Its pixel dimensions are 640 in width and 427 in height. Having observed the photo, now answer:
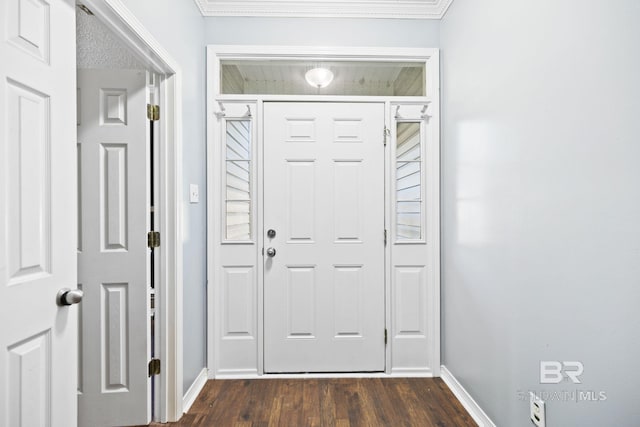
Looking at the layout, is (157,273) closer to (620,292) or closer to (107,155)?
(107,155)

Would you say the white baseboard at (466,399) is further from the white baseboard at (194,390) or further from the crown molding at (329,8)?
the crown molding at (329,8)

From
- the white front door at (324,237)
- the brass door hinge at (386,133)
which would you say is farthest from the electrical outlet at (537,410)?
the brass door hinge at (386,133)

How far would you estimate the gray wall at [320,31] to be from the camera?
2.44 metres

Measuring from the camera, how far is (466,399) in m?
2.06

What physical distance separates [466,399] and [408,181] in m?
1.41

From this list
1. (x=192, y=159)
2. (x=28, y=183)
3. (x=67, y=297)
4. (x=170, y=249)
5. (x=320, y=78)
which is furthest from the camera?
(x=320, y=78)

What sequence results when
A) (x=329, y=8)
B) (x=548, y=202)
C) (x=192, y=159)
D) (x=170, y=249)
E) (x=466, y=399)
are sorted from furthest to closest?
(x=329, y=8) < (x=192, y=159) < (x=466, y=399) < (x=170, y=249) < (x=548, y=202)

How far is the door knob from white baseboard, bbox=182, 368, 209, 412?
116 cm

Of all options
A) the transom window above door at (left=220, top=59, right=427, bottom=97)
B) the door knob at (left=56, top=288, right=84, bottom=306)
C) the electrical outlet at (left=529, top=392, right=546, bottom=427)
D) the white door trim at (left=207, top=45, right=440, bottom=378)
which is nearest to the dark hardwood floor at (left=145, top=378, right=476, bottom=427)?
the white door trim at (left=207, top=45, right=440, bottom=378)

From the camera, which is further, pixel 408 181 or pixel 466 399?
pixel 408 181

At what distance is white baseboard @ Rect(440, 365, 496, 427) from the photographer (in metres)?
1.86

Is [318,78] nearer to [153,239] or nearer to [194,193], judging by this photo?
[194,193]

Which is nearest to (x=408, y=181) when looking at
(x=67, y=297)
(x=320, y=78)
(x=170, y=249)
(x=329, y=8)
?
(x=320, y=78)

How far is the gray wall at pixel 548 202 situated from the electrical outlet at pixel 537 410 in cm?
4
